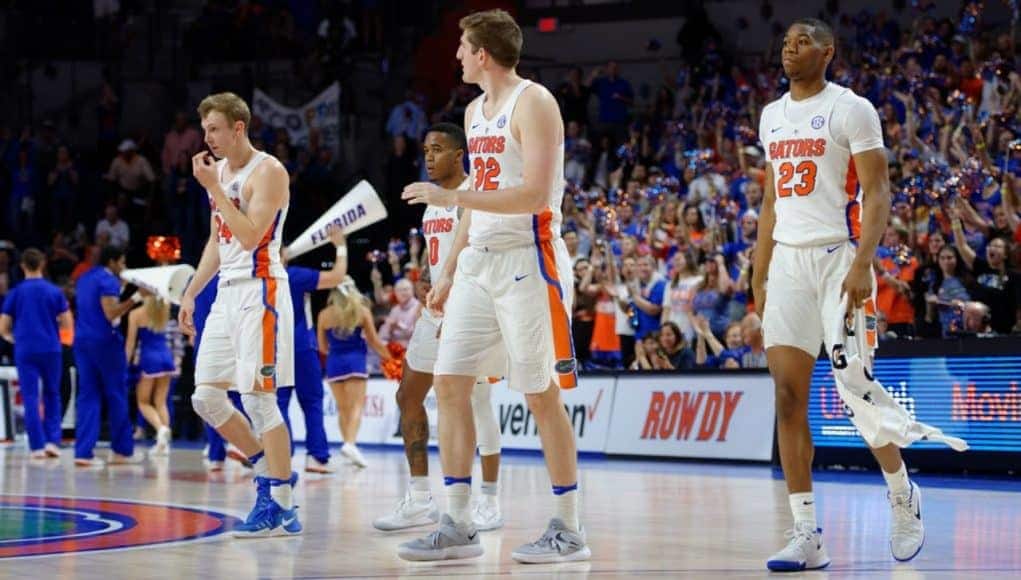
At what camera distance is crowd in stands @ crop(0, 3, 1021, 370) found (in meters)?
14.5

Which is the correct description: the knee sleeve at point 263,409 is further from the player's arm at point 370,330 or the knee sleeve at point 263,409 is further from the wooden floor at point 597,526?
the player's arm at point 370,330

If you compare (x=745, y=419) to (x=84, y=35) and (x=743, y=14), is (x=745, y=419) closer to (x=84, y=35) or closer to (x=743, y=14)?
(x=743, y=14)

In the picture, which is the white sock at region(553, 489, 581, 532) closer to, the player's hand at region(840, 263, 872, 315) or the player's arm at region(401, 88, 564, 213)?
the player's arm at region(401, 88, 564, 213)

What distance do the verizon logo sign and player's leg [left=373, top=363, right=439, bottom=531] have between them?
639 centimetres

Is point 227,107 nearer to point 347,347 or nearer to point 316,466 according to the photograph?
point 316,466

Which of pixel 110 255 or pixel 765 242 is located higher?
pixel 110 255

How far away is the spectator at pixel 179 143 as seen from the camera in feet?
86.1

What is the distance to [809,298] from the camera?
7168 mm

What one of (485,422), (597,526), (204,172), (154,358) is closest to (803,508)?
(597,526)

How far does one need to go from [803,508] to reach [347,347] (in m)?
9.57

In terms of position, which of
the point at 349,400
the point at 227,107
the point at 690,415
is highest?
the point at 227,107

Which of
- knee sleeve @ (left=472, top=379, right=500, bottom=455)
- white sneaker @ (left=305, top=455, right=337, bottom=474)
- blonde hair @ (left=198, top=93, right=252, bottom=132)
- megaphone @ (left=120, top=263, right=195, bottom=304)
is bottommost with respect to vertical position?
white sneaker @ (left=305, top=455, right=337, bottom=474)

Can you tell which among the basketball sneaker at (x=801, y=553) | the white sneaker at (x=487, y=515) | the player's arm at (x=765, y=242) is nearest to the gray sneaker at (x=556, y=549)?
the basketball sneaker at (x=801, y=553)

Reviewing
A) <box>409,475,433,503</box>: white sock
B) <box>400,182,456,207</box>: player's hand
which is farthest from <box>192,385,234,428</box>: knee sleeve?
<box>400,182,456,207</box>: player's hand
